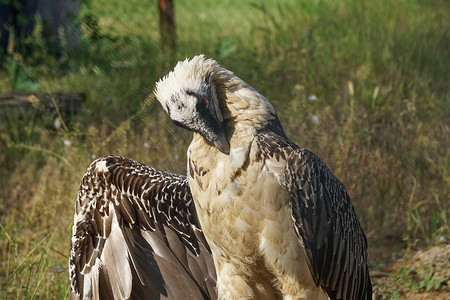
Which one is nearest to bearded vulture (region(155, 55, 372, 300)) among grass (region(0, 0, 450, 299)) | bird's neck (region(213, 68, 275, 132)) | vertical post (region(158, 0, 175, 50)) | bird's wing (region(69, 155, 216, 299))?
bird's neck (region(213, 68, 275, 132))

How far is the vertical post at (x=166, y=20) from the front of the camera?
844 centimetres

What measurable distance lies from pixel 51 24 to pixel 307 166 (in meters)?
6.08

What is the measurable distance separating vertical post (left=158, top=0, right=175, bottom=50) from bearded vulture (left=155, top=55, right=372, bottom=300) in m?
4.90

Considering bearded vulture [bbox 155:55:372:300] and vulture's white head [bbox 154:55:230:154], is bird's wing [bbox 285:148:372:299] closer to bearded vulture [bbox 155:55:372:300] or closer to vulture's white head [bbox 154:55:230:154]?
bearded vulture [bbox 155:55:372:300]

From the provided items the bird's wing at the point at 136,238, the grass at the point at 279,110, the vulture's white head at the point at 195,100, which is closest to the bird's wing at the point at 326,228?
the vulture's white head at the point at 195,100

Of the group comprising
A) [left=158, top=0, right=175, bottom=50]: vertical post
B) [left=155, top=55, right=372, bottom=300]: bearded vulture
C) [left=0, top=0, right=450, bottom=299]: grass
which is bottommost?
[left=0, top=0, right=450, bottom=299]: grass

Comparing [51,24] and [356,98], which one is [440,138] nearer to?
[356,98]

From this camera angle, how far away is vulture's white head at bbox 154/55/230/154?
10.8 feet

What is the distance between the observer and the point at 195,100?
130 inches

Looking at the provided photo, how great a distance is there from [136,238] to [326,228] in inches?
44.8

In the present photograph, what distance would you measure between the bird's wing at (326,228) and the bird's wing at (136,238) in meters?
0.79

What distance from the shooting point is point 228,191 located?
3.56 metres

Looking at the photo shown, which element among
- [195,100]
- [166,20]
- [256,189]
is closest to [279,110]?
[166,20]

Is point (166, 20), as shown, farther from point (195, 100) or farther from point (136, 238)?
point (195, 100)
